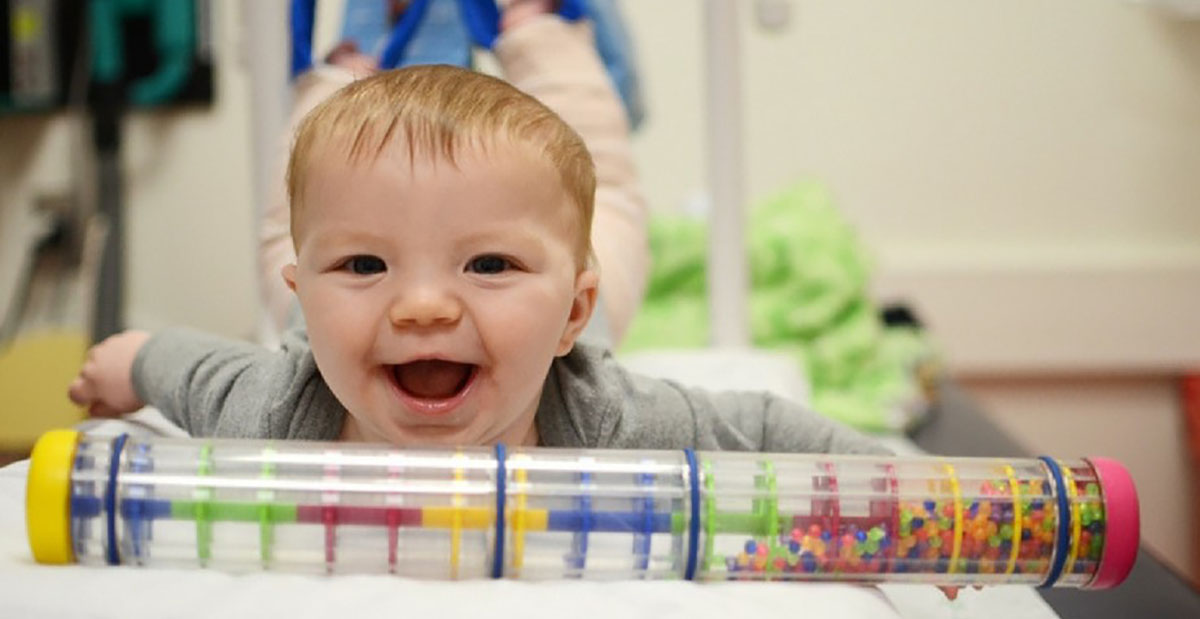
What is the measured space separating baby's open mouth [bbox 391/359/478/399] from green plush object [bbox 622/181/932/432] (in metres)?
0.77

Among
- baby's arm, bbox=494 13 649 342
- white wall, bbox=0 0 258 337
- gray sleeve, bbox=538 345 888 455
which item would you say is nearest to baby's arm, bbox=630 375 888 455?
gray sleeve, bbox=538 345 888 455

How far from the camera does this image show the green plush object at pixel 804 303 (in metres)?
1.41

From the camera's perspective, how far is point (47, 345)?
1.87 m

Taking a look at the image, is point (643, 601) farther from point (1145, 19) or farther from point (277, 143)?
point (1145, 19)

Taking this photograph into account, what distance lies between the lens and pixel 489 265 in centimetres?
56

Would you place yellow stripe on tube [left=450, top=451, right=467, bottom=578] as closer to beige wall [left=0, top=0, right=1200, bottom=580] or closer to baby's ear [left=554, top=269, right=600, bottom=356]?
baby's ear [left=554, top=269, right=600, bottom=356]

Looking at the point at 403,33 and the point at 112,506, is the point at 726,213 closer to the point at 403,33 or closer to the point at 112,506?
the point at 403,33

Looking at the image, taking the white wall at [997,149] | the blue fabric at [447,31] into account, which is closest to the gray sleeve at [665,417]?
the blue fabric at [447,31]

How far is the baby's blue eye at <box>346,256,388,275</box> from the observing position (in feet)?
1.80

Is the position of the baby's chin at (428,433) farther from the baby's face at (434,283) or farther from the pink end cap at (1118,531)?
the pink end cap at (1118,531)

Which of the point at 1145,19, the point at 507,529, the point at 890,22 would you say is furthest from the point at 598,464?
the point at 1145,19

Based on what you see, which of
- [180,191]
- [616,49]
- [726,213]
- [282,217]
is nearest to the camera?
[282,217]

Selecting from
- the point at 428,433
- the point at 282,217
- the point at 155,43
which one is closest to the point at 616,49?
the point at 282,217

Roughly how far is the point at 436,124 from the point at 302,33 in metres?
0.56
